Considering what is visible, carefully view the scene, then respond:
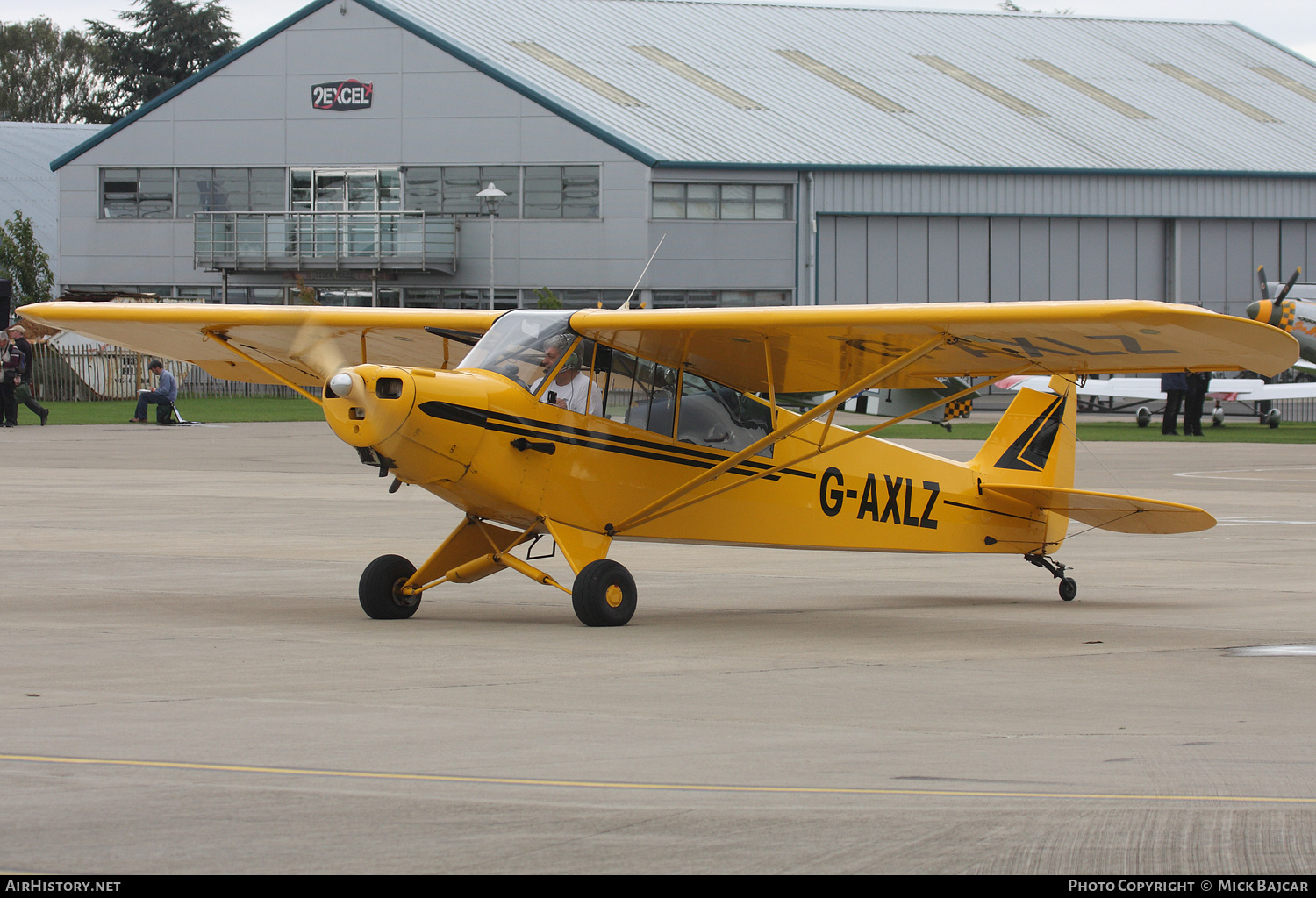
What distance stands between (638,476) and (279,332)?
3.47 meters

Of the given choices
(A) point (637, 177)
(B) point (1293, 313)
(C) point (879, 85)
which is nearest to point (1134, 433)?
(B) point (1293, 313)

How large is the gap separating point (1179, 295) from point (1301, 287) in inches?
578

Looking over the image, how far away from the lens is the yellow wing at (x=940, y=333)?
920cm

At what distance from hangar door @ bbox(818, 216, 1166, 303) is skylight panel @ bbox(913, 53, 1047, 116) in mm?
5110

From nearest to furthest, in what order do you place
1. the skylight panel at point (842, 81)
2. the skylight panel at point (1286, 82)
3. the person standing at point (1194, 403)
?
the person standing at point (1194, 403) → the skylight panel at point (842, 81) → the skylight panel at point (1286, 82)

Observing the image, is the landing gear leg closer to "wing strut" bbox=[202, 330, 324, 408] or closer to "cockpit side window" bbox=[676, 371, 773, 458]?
"cockpit side window" bbox=[676, 371, 773, 458]

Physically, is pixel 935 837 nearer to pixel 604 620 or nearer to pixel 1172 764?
pixel 1172 764

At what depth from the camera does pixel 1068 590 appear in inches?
500

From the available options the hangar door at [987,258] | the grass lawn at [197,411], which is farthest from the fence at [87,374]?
the hangar door at [987,258]

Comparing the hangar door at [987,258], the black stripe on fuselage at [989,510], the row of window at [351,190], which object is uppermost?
the row of window at [351,190]

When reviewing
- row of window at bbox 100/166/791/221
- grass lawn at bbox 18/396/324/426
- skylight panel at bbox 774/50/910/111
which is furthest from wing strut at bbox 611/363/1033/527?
skylight panel at bbox 774/50/910/111

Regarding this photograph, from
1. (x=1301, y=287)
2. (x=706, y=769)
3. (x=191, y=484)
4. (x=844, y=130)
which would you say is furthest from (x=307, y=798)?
(x=844, y=130)

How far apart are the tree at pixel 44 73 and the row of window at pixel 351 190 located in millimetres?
54063

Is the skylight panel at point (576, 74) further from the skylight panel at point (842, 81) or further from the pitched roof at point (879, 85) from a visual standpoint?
the skylight panel at point (842, 81)
